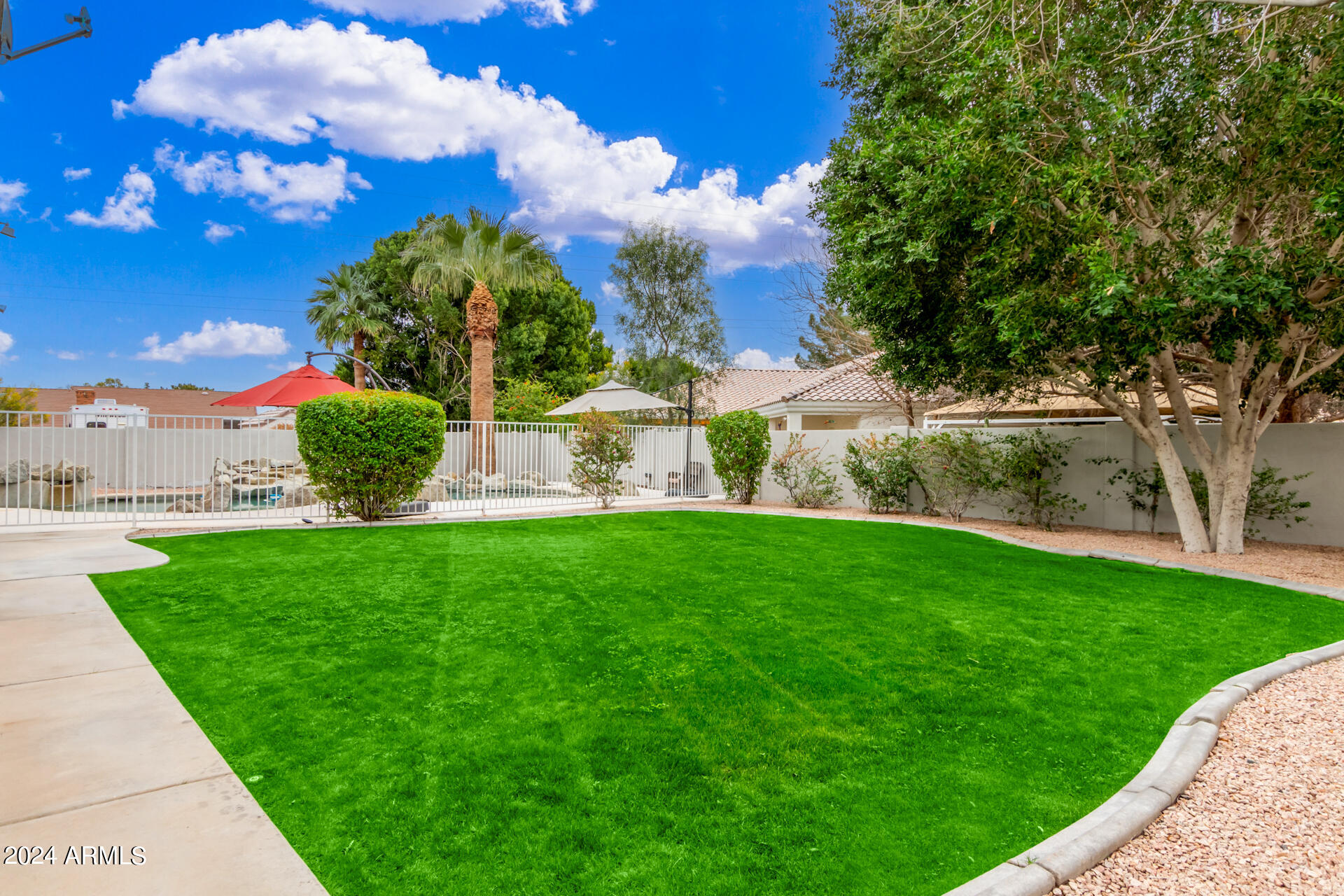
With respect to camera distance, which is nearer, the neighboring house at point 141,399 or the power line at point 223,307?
the power line at point 223,307

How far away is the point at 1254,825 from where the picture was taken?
2.62 metres

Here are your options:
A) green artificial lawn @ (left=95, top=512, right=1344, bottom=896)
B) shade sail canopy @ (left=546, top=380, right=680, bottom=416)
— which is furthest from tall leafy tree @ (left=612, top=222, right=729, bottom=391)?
green artificial lawn @ (left=95, top=512, right=1344, bottom=896)

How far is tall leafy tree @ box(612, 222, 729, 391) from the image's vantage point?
25953 millimetres

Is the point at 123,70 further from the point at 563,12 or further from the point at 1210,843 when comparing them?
the point at 1210,843

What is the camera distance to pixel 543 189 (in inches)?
1283

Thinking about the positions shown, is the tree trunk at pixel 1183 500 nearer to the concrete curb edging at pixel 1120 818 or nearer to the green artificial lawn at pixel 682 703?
the green artificial lawn at pixel 682 703

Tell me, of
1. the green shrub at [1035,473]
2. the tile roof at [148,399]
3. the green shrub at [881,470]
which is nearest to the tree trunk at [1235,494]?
the green shrub at [1035,473]

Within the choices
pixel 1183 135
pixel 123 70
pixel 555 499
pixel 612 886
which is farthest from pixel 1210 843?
pixel 123 70

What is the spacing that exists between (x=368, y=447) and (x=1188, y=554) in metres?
11.5

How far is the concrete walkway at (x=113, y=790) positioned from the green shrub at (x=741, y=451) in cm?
1140

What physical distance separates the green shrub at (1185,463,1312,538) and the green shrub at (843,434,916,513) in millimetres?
4228

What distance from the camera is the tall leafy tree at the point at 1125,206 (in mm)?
6613

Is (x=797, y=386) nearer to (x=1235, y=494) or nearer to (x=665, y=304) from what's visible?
(x=665, y=304)

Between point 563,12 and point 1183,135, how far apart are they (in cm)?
1862
